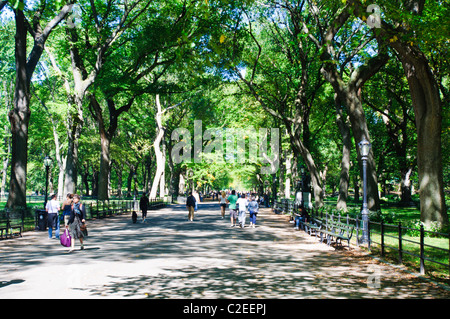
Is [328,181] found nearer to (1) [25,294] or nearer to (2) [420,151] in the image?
(2) [420,151]

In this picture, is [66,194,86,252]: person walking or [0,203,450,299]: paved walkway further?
[66,194,86,252]: person walking

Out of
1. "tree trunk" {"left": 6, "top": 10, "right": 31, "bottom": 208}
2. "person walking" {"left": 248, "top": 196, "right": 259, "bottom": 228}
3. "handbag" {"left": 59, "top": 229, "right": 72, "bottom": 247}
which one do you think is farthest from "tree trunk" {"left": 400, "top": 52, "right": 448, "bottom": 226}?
"tree trunk" {"left": 6, "top": 10, "right": 31, "bottom": 208}

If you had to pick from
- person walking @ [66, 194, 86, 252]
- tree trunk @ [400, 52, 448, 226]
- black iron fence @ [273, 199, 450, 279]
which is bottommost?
black iron fence @ [273, 199, 450, 279]

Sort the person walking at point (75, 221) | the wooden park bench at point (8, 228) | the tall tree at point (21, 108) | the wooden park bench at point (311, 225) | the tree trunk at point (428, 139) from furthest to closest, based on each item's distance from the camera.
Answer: the tall tree at point (21, 108), the wooden park bench at point (311, 225), the wooden park bench at point (8, 228), the tree trunk at point (428, 139), the person walking at point (75, 221)

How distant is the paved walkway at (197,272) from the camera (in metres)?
7.91

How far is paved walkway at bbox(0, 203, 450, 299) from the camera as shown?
7.91 metres

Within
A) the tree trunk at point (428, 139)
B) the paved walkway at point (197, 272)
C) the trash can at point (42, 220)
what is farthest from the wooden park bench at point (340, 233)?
the trash can at point (42, 220)

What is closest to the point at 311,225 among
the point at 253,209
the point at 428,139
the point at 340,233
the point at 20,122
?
the point at 340,233

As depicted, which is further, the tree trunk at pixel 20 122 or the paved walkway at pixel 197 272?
the tree trunk at pixel 20 122

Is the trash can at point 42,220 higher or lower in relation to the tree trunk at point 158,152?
lower

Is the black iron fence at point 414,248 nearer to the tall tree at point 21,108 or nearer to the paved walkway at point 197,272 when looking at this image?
the paved walkway at point 197,272

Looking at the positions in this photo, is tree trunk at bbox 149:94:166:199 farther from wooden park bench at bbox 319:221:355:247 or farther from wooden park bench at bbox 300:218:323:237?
wooden park bench at bbox 319:221:355:247

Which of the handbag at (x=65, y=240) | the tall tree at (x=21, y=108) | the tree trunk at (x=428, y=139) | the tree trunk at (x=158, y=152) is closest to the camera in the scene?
the handbag at (x=65, y=240)

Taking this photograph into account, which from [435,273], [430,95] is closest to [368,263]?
[435,273]
